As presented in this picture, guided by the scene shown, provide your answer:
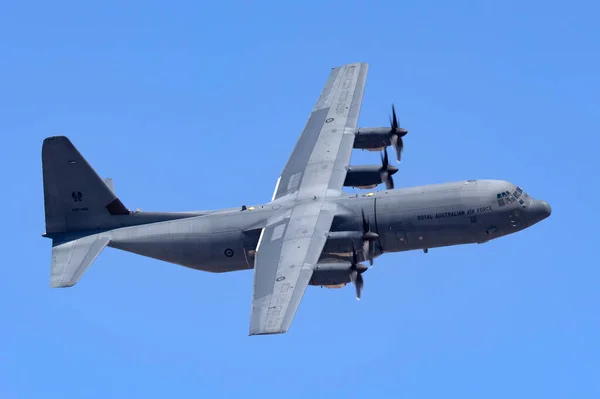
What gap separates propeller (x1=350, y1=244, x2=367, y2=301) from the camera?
239 ft

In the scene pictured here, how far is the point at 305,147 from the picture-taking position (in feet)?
278

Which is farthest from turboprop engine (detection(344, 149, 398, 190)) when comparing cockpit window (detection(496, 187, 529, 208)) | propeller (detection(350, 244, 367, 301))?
propeller (detection(350, 244, 367, 301))

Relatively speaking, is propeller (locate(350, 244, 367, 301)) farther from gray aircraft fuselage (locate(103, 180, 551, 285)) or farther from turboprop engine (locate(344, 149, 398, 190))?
turboprop engine (locate(344, 149, 398, 190))

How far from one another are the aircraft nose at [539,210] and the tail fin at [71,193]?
78.5 feet

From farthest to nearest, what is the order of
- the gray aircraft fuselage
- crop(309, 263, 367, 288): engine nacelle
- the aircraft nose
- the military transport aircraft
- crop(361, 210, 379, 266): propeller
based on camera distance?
1. the aircraft nose
2. the gray aircraft fuselage
3. the military transport aircraft
4. crop(361, 210, 379, 266): propeller
5. crop(309, 263, 367, 288): engine nacelle

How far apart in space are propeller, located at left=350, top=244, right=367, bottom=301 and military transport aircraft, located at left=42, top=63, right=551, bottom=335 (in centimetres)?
5

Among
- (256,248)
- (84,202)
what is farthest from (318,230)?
(84,202)

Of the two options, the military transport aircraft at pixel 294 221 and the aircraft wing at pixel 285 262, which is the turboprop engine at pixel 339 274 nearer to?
the military transport aircraft at pixel 294 221

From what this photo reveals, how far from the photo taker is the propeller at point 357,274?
72.8 m

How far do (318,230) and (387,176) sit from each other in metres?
8.66

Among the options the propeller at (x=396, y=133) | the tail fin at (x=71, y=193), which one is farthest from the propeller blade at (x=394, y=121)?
the tail fin at (x=71, y=193)

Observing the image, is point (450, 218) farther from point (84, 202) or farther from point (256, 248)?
point (84, 202)

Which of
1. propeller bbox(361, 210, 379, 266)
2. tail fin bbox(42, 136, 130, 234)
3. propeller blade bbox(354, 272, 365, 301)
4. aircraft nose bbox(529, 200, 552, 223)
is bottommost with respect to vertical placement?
propeller blade bbox(354, 272, 365, 301)

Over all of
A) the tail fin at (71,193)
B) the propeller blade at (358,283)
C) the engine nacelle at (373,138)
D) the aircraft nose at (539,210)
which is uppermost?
the engine nacelle at (373,138)
